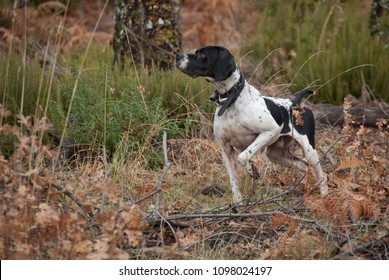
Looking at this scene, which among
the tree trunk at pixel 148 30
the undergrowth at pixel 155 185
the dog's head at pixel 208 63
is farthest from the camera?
the tree trunk at pixel 148 30

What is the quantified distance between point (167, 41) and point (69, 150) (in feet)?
5.40

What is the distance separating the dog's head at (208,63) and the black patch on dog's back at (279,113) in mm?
464

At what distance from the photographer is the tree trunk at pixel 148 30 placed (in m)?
8.20

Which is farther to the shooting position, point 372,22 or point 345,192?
point 372,22

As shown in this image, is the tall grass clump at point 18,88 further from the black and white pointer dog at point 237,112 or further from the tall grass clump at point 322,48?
the tall grass clump at point 322,48

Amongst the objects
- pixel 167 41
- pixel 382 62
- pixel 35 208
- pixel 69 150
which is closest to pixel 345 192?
pixel 35 208

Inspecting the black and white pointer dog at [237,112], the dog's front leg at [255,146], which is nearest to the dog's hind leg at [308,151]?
the black and white pointer dog at [237,112]

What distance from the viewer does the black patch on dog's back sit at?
6145mm

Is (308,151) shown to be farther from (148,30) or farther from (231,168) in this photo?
(148,30)

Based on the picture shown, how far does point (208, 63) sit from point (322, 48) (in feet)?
13.3

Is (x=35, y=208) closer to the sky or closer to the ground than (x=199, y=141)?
closer to the sky

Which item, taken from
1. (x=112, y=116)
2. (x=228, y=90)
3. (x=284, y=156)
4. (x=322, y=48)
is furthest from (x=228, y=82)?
(x=322, y=48)
